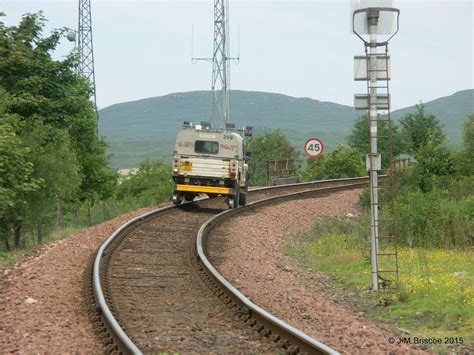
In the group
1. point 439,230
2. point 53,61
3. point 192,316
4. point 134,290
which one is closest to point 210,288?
point 134,290

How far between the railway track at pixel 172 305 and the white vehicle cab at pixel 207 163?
Answer: 23.9ft

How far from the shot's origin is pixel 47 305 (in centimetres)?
1065

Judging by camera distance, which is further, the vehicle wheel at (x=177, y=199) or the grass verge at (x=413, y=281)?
the vehicle wheel at (x=177, y=199)

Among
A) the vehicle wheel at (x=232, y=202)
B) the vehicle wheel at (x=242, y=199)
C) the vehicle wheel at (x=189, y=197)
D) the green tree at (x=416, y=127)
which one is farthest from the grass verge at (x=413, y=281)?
the green tree at (x=416, y=127)

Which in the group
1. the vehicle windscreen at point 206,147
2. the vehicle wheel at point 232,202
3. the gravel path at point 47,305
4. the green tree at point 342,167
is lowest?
the gravel path at point 47,305

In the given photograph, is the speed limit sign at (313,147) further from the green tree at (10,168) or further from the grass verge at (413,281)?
the green tree at (10,168)

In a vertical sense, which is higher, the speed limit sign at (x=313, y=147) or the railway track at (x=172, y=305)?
the speed limit sign at (x=313, y=147)

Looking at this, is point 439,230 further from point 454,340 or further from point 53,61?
point 53,61

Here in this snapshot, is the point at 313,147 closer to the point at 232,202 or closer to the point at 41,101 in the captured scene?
the point at 232,202

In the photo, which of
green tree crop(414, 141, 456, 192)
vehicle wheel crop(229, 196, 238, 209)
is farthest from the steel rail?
green tree crop(414, 141, 456, 192)

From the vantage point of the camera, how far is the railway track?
830 cm

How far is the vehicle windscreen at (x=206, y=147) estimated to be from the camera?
86.6ft

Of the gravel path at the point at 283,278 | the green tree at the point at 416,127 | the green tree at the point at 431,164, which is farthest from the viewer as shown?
the green tree at the point at 416,127

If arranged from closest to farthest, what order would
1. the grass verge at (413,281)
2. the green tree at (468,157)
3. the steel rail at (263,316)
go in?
the steel rail at (263,316) → the grass verge at (413,281) → the green tree at (468,157)
